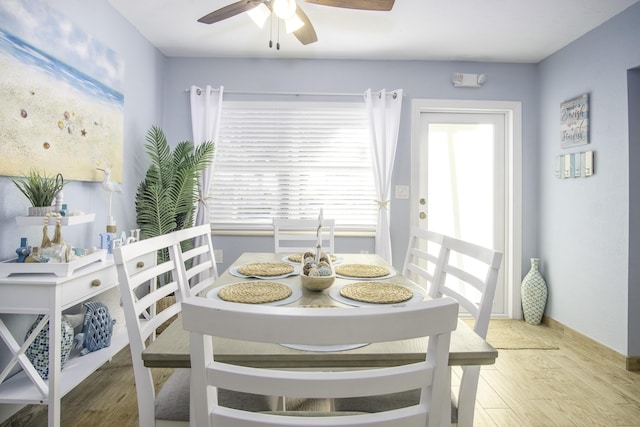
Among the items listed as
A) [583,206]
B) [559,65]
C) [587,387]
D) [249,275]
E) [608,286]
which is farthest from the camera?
[559,65]

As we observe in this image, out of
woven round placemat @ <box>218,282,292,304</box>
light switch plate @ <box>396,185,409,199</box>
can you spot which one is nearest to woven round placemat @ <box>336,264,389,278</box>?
woven round placemat @ <box>218,282,292,304</box>

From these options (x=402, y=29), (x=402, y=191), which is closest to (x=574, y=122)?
(x=402, y=191)

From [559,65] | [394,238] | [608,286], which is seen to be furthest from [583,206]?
[394,238]

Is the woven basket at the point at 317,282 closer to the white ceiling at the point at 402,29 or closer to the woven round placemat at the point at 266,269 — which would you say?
the woven round placemat at the point at 266,269

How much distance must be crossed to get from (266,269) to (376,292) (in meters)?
0.61

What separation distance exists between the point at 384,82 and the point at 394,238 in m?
1.48

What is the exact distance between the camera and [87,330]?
1.92 metres

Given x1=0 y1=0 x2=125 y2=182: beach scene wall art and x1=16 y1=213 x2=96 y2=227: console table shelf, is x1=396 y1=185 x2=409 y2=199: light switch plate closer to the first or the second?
x1=0 y1=0 x2=125 y2=182: beach scene wall art

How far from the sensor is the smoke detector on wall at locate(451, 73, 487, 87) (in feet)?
11.0

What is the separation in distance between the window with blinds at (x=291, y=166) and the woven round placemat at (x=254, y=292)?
2.05 meters

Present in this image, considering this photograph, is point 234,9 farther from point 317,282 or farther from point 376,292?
point 376,292

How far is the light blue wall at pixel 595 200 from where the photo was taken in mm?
2477

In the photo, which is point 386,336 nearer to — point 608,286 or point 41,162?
point 41,162

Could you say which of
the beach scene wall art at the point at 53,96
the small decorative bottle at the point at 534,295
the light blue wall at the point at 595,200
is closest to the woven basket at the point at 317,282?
the beach scene wall art at the point at 53,96
